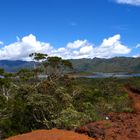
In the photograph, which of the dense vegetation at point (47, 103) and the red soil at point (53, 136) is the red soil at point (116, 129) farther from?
the dense vegetation at point (47, 103)

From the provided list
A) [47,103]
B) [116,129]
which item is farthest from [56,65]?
[116,129]

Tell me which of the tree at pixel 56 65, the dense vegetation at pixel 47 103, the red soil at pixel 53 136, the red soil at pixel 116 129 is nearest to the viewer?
the red soil at pixel 53 136

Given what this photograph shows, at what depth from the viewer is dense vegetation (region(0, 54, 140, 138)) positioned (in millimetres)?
29913

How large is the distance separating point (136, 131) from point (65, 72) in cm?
3331

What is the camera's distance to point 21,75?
50.1m

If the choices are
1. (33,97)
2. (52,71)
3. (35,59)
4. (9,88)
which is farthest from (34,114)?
(35,59)

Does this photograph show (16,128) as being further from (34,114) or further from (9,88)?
(9,88)

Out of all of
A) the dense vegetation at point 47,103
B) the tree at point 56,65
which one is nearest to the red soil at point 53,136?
the dense vegetation at point 47,103

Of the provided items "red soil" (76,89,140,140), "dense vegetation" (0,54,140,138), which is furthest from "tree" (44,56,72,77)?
"red soil" (76,89,140,140)

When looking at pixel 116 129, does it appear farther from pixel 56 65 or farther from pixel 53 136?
pixel 56 65

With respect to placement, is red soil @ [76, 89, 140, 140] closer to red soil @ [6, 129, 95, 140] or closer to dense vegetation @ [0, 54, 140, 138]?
red soil @ [6, 129, 95, 140]

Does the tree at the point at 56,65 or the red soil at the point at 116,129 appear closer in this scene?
the red soil at the point at 116,129

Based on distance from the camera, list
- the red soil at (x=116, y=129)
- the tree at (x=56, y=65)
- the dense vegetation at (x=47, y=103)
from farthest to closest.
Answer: the tree at (x=56, y=65) → the dense vegetation at (x=47, y=103) → the red soil at (x=116, y=129)

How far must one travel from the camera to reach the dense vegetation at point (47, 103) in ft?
98.1
